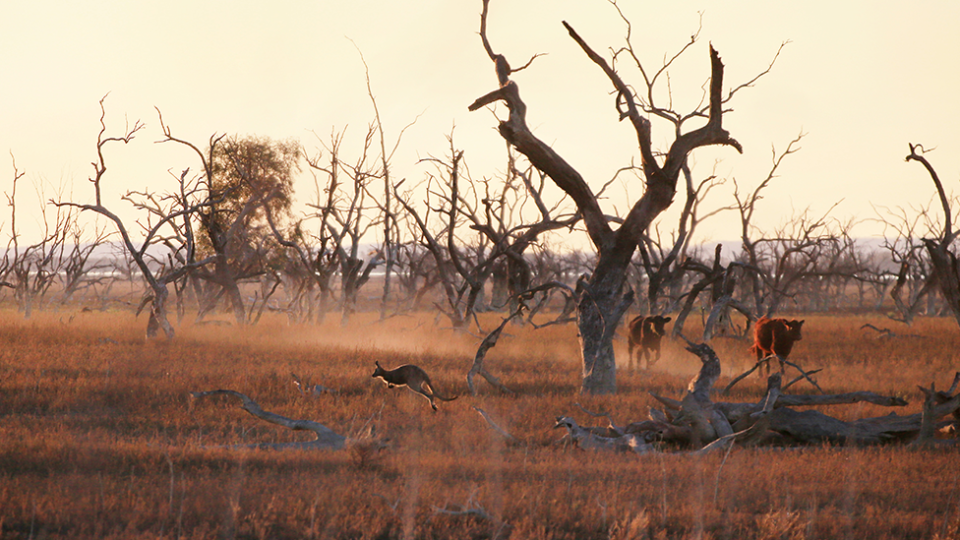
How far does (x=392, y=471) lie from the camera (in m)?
7.18

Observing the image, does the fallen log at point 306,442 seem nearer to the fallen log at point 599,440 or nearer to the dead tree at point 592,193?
the fallen log at point 599,440

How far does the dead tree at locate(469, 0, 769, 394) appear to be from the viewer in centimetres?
1274

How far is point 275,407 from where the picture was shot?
35.6 ft

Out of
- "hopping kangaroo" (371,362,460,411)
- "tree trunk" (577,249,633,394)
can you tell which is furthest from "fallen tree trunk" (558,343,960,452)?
"tree trunk" (577,249,633,394)

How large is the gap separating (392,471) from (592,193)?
24.7 ft

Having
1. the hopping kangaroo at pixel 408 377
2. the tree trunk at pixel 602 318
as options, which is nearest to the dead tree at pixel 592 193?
the tree trunk at pixel 602 318

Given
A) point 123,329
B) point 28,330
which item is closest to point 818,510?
point 28,330

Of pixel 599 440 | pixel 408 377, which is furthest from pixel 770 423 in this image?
pixel 408 377

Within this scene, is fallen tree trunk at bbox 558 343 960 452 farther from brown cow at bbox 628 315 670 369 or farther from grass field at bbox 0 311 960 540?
brown cow at bbox 628 315 670 369

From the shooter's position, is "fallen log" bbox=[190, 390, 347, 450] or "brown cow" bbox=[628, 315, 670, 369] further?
"brown cow" bbox=[628, 315, 670, 369]

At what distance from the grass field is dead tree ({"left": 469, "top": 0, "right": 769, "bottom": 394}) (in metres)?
0.94

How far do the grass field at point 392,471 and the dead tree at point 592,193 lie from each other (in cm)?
94

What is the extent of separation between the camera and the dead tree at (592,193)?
12.7m

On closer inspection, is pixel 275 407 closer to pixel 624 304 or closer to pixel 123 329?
pixel 624 304
